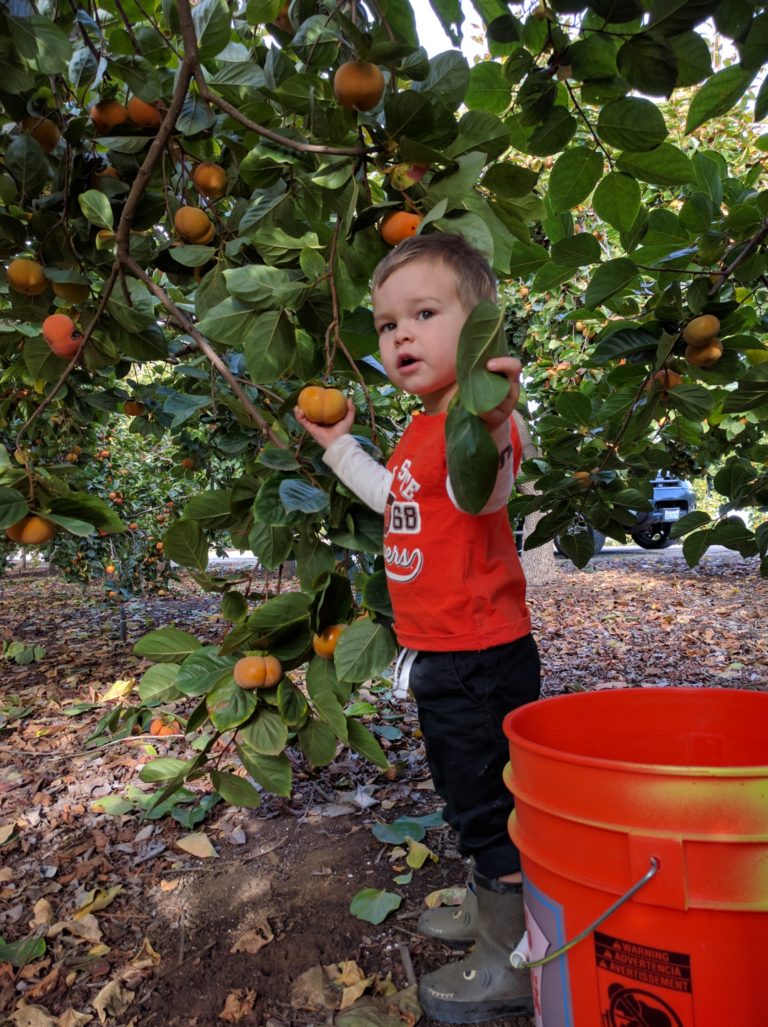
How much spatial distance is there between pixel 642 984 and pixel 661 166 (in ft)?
3.98

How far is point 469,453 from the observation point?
0.85 m

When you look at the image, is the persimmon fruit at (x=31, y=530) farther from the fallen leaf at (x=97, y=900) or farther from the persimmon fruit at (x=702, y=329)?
the persimmon fruit at (x=702, y=329)

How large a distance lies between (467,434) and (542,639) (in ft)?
13.0

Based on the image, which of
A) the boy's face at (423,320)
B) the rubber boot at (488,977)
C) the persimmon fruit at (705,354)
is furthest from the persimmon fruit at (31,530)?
the persimmon fruit at (705,354)

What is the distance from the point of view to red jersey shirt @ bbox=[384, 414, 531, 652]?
1277 millimetres

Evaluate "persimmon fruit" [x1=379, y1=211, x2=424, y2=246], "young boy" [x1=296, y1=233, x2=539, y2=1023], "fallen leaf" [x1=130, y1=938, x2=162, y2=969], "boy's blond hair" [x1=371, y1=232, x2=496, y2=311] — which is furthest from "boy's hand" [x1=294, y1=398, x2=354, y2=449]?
"fallen leaf" [x1=130, y1=938, x2=162, y2=969]

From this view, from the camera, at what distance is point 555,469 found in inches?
81.7

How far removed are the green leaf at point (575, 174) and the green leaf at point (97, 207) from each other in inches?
32.2

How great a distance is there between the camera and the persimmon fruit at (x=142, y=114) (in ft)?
4.68

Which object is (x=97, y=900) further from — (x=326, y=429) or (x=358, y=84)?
(x=358, y=84)

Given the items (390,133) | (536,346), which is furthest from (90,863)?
(536,346)

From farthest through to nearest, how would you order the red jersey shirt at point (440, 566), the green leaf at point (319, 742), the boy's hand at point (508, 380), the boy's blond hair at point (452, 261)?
1. the green leaf at point (319, 742)
2. the red jersey shirt at point (440, 566)
3. the boy's blond hair at point (452, 261)
4. the boy's hand at point (508, 380)

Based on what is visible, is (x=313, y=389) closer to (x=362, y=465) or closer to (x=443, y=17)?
(x=362, y=465)

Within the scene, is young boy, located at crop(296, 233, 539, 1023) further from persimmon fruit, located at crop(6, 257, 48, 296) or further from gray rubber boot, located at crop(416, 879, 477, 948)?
persimmon fruit, located at crop(6, 257, 48, 296)
